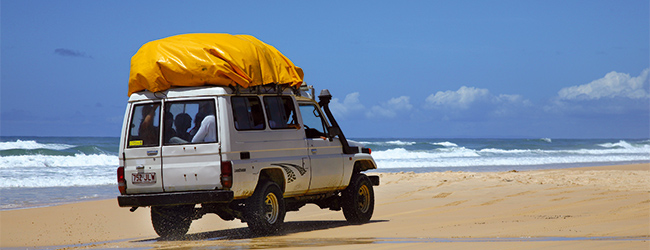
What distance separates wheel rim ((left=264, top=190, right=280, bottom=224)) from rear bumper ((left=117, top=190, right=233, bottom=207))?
842 mm

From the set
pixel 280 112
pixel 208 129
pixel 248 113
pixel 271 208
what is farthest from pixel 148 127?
pixel 271 208

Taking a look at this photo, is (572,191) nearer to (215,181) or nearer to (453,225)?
(453,225)

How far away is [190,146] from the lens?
8.88m

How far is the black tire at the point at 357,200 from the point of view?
11.1m

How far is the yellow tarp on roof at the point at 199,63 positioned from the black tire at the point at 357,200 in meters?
2.40

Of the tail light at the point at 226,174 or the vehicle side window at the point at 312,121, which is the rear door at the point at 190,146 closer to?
the tail light at the point at 226,174

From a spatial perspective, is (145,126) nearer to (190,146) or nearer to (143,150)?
(143,150)

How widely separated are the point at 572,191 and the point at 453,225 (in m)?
7.09

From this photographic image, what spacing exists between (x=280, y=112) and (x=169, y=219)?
201cm

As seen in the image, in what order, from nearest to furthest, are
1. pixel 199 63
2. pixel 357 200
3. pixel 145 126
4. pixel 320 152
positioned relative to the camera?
pixel 199 63
pixel 145 126
pixel 320 152
pixel 357 200

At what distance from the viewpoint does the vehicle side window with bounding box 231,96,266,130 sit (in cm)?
909

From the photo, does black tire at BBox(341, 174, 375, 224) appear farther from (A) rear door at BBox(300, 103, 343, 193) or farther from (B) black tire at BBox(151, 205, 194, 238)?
(B) black tire at BBox(151, 205, 194, 238)

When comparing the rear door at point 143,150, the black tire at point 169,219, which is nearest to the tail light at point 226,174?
the rear door at point 143,150

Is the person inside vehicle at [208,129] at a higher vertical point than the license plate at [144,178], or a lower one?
higher
